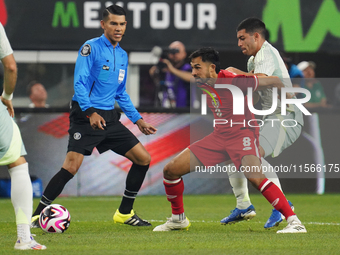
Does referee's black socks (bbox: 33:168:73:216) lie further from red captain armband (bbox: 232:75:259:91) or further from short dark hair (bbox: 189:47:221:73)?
red captain armband (bbox: 232:75:259:91)

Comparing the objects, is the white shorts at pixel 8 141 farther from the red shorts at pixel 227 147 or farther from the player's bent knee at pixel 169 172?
the red shorts at pixel 227 147

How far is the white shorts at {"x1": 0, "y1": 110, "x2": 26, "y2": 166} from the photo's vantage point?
4.43 metres

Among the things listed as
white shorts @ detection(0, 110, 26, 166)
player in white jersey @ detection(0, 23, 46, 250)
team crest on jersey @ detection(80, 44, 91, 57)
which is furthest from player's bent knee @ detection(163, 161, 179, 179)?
white shorts @ detection(0, 110, 26, 166)

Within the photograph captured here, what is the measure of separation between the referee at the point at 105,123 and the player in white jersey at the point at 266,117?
100 cm

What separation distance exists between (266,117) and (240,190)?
2.61 ft

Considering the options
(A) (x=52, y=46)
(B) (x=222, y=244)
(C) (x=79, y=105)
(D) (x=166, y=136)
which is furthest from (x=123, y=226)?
(A) (x=52, y=46)

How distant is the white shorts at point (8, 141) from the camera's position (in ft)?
14.5

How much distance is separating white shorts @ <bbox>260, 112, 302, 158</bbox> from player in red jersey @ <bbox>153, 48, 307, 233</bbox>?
0.27 meters

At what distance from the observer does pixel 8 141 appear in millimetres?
4453

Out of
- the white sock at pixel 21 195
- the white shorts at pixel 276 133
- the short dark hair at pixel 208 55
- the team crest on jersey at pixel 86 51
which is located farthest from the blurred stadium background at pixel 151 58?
the white sock at pixel 21 195

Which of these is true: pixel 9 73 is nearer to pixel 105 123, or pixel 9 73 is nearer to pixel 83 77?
pixel 83 77

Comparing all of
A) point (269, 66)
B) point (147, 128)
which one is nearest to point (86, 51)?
point (147, 128)

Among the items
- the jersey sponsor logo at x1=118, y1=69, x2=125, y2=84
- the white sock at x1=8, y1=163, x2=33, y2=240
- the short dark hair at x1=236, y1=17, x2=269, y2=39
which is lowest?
the white sock at x1=8, y1=163, x2=33, y2=240

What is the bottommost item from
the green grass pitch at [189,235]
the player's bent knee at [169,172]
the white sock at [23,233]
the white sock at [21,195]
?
the green grass pitch at [189,235]
